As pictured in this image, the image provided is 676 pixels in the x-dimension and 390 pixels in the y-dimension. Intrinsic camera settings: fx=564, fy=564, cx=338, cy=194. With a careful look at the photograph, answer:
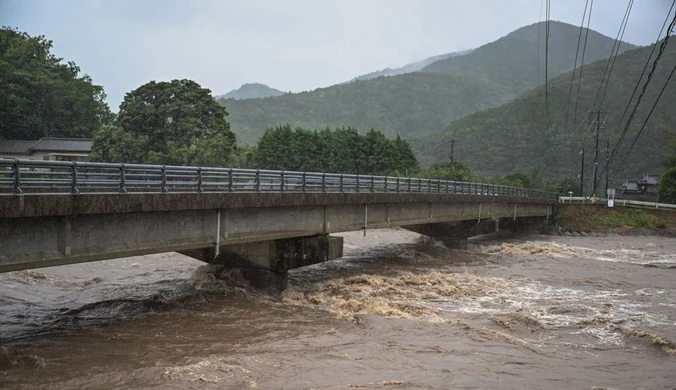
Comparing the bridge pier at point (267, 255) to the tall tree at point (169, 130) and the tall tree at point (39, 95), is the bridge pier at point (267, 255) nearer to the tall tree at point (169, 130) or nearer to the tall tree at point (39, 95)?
the tall tree at point (169, 130)

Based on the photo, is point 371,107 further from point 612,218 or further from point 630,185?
point 612,218

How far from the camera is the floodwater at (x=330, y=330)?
11.5 meters

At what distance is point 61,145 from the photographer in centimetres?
5953

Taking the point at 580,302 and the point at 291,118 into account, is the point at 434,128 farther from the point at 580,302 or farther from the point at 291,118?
the point at 580,302

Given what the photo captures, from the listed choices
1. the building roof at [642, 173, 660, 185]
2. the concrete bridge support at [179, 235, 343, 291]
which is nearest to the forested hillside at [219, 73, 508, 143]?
the building roof at [642, 173, 660, 185]

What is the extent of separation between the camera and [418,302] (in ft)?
64.2

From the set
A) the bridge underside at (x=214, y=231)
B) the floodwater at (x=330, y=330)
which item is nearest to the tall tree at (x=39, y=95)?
the floodwater at (x=330, y=330)

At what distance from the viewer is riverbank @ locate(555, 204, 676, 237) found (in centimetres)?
5844

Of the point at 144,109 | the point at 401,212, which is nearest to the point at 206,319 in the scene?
the point at 401,212

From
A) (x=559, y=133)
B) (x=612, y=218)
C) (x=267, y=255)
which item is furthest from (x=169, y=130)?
(x=559, y=133)

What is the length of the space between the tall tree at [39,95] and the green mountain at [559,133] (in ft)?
241

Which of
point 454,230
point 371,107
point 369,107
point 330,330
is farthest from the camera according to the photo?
point 371,107

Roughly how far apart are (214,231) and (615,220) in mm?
54880

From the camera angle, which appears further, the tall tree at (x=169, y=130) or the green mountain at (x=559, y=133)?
the green mountain at (x=559, y=133)
